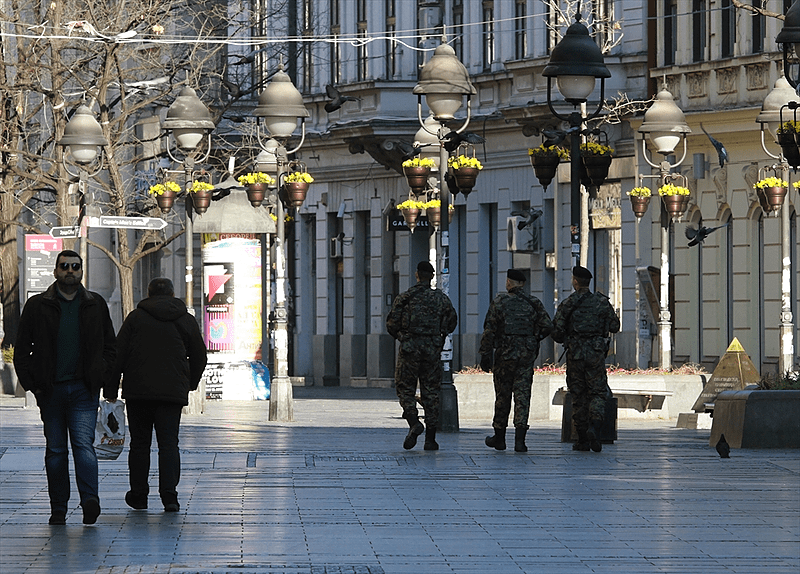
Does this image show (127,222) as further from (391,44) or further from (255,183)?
(391,44)

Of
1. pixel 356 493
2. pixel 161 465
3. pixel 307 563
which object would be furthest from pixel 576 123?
pixel 307 563

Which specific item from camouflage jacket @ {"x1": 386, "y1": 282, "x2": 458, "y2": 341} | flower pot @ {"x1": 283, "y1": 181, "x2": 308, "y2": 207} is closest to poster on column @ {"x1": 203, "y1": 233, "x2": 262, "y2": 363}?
flower pot @ {"x1": 283, "y1": 181, "x2": 308, "y2": 207}

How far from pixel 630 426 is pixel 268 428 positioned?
4.68 m

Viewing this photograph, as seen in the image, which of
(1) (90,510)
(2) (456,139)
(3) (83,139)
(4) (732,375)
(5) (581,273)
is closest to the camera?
(1) (90,510)

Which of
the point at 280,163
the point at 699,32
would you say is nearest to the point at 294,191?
the point at 280,163

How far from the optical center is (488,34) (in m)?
45.4

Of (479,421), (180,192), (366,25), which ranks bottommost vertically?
(479,421)

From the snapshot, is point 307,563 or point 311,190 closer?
point 307,563

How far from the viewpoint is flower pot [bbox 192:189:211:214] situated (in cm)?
3198

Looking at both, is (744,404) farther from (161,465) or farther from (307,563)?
(307,563)

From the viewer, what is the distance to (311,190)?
5178 centimetres

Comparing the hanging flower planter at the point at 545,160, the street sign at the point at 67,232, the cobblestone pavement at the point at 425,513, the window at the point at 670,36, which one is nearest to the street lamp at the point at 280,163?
the hanging flower planter at the point at 545,160

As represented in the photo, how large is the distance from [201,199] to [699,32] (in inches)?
451

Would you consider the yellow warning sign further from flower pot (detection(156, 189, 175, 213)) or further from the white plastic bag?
the white plastic bag
